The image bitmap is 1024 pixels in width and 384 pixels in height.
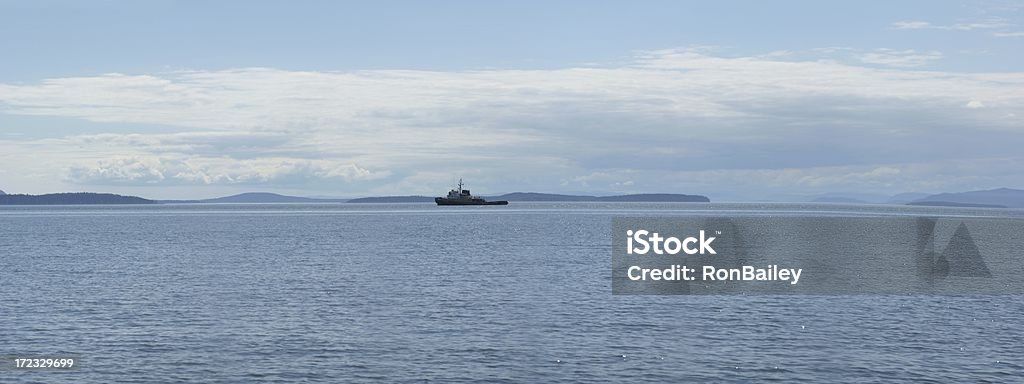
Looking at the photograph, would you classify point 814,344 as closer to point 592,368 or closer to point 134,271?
point 592,368

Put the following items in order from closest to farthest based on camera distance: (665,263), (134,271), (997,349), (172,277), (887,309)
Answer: (997,349)
(887,309)
(172,277)
(134,271)
(665,263)

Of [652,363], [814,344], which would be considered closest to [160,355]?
[652,363]

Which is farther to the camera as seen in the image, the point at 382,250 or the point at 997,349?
the point at 382,250

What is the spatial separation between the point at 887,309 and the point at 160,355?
146 ft

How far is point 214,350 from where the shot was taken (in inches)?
1833

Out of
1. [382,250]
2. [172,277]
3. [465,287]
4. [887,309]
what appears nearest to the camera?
[887,309]

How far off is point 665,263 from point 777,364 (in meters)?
69.1

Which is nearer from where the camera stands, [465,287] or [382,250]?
[465,287]

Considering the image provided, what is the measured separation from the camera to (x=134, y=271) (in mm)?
93562

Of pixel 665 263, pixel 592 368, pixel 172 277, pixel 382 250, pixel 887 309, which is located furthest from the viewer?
pixel 382 250

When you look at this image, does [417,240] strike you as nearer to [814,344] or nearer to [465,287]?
[465,287]

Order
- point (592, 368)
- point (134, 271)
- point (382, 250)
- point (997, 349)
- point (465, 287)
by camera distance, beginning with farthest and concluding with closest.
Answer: point (382, 250) → point (134, 271) → point (465, 287) → point (997, 349) → point (592, 368)

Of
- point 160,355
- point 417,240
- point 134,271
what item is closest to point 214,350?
point 160,355

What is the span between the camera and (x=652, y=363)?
43.4 meters
